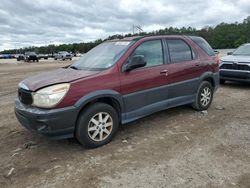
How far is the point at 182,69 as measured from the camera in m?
5.55

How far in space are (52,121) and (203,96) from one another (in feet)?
12.2

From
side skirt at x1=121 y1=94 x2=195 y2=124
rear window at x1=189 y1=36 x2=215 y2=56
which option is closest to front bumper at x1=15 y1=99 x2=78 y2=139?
side skirt at x1=121 y1=94 x2=195 y2=124

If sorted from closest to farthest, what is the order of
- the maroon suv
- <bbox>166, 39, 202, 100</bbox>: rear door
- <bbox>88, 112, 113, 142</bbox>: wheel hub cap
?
1. the maroon suv
2. <bbox>88, 112, 113, 142</bbox>: wheel hub cap
3. <bbox>166, 39, 202, 100</bbox>: rear door

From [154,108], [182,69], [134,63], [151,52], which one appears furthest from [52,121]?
[182,69]

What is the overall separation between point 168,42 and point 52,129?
2.97m

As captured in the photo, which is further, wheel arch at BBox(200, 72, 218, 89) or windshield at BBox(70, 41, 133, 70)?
wheel arch at BBox(200, 72, 218, 89)

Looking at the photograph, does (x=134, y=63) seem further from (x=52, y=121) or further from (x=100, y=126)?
(x=52, y=121)

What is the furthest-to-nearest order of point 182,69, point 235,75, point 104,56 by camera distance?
point 235,75 → point 182,69 → point 104,56

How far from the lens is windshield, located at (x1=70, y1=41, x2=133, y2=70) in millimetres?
4721

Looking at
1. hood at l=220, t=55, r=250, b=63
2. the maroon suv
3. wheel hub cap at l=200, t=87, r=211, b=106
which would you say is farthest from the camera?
hood at l=220, t=55, r=250, b=63

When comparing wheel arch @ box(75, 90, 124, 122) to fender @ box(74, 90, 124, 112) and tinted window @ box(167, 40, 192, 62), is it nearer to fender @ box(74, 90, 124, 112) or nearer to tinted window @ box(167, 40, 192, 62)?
fender @ box(74, 90, 124, 112)

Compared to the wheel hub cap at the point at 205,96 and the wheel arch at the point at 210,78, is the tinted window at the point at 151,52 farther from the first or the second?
the wheel hub cap at the point at 205,96

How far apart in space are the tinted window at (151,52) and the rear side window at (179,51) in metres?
0.29

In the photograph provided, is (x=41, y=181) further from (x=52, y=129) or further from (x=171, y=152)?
(x=171, y=152)
